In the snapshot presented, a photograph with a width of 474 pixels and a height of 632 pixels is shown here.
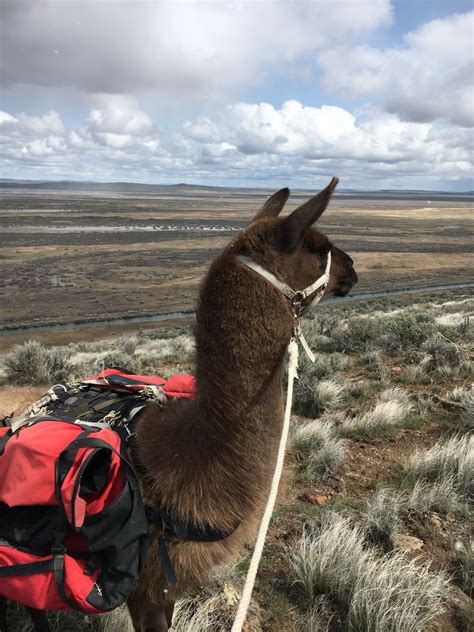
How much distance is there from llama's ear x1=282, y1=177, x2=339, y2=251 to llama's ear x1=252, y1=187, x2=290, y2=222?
0.40 m

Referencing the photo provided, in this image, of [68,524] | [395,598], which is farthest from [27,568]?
[395,598]

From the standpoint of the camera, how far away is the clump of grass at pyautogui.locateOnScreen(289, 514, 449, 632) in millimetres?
2879

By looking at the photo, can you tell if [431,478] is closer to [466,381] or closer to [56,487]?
[466,381]

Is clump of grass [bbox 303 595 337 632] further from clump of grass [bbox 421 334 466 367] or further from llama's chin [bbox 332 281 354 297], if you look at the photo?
clump of grass [bbox 421 334 466 367]

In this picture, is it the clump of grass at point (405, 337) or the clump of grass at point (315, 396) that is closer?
the clump of grass at point (315, 396)

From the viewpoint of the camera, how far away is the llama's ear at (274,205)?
8.36 ft

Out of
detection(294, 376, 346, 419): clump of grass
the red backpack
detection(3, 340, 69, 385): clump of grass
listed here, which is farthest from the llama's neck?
detection(3, 340, 69, 385): clump of grass

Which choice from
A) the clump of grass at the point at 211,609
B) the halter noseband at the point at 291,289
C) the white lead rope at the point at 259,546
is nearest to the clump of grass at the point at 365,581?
the clump of grass at the point at 211,609

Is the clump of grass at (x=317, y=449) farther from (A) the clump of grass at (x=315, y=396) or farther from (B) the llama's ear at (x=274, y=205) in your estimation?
(B) the llama's ear at (x=274, y=205)

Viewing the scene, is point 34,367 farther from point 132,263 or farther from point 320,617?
point 132,263

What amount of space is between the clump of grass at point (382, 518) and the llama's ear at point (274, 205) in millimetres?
2740

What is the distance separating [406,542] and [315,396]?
10.8ft

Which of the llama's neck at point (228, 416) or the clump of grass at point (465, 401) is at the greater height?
the llama's neck at point (228, 416)

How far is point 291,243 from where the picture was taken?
2168mm
